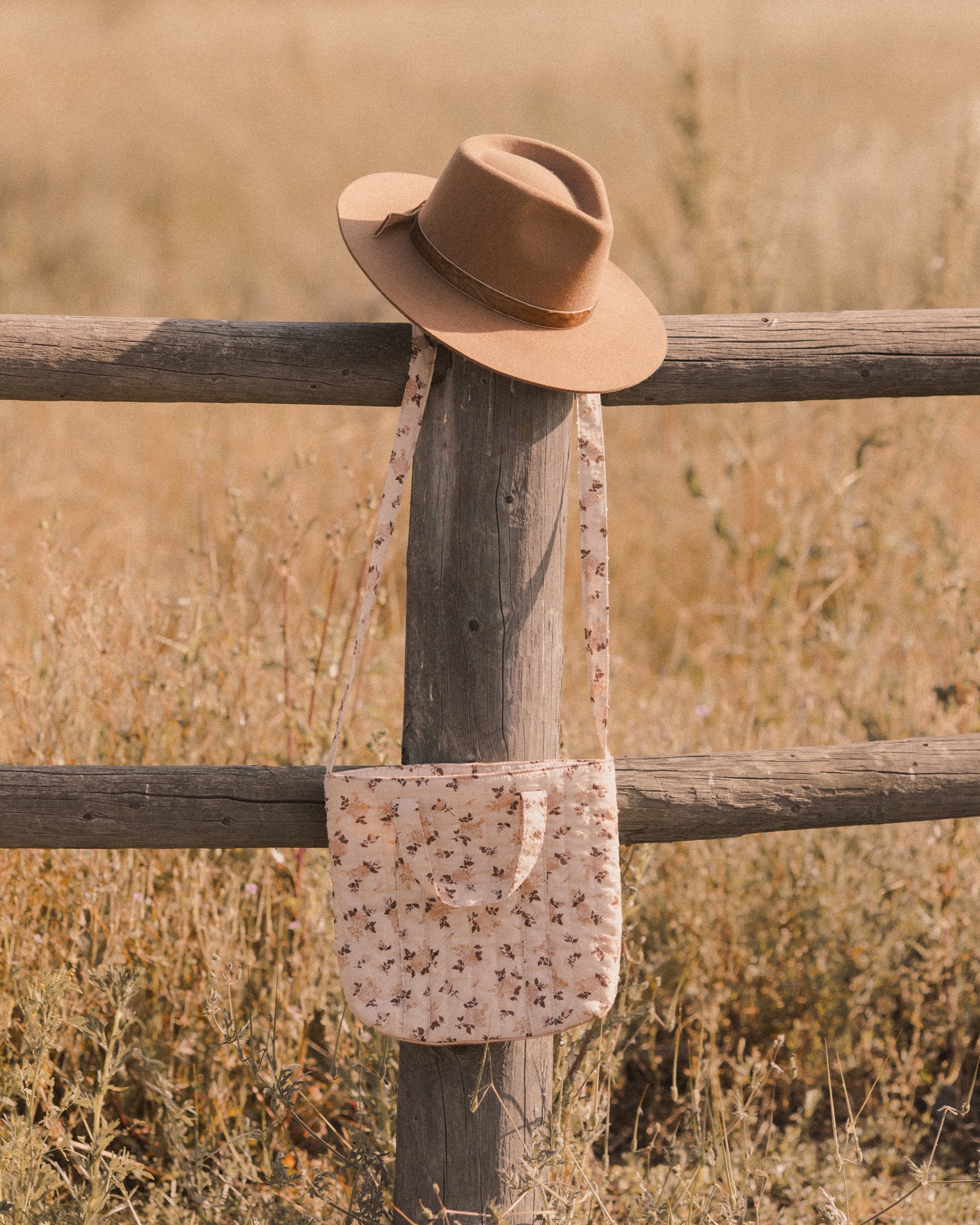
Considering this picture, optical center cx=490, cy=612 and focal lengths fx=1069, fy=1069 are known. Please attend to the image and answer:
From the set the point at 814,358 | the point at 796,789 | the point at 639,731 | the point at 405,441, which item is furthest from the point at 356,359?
the point at 639,731

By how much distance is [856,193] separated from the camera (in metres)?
5.41

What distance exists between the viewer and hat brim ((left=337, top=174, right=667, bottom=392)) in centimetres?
137

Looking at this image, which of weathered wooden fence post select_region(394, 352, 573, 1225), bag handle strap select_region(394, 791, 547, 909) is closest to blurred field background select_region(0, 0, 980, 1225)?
Result: weathered wooden fence post select_region(394, 352, 573, 1225)

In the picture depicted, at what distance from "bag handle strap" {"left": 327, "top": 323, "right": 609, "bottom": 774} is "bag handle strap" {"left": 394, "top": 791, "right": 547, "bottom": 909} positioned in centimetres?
13

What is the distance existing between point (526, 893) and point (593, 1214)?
26.6 inches

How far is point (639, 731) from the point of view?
103 inches

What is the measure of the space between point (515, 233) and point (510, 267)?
43 mm

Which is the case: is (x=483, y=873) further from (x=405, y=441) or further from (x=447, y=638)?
(x=405, y=441)

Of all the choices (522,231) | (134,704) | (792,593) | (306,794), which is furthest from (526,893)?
(792,593)

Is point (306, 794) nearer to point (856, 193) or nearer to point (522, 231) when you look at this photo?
point (522, 231)

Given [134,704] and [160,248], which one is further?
[160,248]

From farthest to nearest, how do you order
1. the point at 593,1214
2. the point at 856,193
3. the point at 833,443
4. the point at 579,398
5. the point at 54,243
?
the point at 54,243 → the point at 856,193 → the point at 833,443 → the point at 593,1214 → the point at 579,398

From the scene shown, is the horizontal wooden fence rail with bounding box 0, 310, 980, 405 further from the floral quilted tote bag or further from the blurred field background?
the blurred field background

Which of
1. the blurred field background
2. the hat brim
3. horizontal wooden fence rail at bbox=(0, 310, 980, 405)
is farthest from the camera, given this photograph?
the blurred field background
